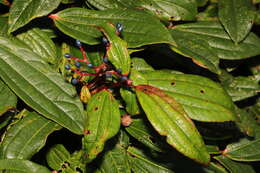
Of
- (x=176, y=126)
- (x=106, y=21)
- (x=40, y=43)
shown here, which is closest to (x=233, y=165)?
(x=176, y=126)

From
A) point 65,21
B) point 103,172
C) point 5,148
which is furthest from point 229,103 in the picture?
point 5,148

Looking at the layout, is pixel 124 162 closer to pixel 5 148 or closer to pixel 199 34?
pixel 5 148

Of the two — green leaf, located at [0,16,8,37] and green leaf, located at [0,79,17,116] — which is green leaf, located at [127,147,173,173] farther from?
green leaf, located at [0,16,8,37]

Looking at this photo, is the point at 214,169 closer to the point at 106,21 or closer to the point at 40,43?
the point at 106,21

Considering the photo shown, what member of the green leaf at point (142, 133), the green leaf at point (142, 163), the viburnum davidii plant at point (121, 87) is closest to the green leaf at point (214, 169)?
the viburnum davidii plant at point (121, 87)

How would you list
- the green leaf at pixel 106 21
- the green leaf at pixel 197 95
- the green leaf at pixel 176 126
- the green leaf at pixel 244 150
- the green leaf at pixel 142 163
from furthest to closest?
the green leaf at pixel 244 150, the green leaf at pixel 142 163, the green leaf at pixel 106 21, the green leaf at pixel 197 95, the green leaf at pixel 176 126

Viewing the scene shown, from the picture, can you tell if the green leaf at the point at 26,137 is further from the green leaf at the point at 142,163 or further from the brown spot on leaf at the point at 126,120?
the green leaf at the point at 142,163
